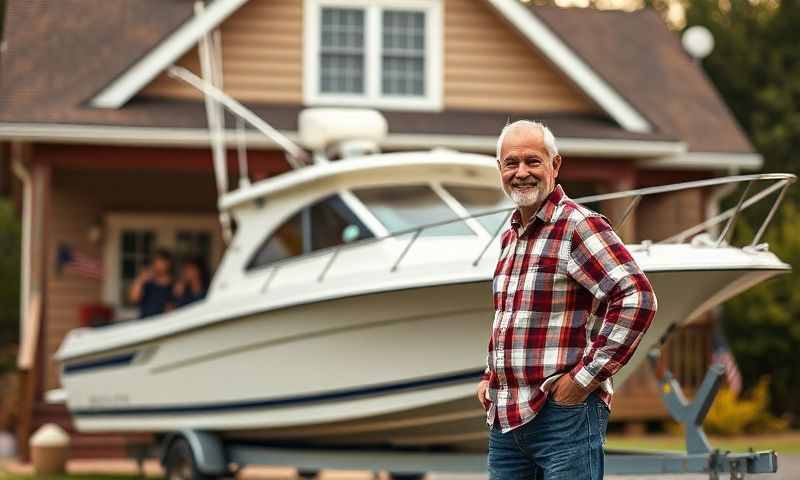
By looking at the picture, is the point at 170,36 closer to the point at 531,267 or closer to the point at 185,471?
the point at 185,471

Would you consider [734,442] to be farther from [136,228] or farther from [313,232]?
Answer: [313,232]

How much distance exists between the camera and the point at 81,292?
17.5m

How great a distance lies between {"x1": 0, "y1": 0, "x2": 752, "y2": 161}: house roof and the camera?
15500mm

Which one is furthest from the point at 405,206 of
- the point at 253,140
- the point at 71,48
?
the point at 71,48

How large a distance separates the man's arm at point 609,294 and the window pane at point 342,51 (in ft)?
40.2

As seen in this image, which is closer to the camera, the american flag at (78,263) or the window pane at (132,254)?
the american flag at (78,263)

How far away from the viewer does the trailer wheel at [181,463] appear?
35.2 feet

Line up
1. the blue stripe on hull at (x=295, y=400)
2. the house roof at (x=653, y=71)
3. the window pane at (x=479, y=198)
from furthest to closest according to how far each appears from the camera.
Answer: the house roof at (x=653, y=71) < the window pane at (x=479, y=198) < the blue stripe on hull at (x=295, y=400)

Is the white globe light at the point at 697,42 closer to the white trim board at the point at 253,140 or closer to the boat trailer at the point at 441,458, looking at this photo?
the white trim board at the point at 253,140

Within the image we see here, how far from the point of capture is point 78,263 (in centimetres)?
1659

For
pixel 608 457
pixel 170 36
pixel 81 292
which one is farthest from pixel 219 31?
pixel 608 457

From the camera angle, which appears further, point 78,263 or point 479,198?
point 78,263

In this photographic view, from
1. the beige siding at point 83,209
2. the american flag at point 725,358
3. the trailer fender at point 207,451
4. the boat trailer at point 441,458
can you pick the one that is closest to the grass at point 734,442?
the american flag at point 725,358

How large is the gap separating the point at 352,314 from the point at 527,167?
14.8 feet
